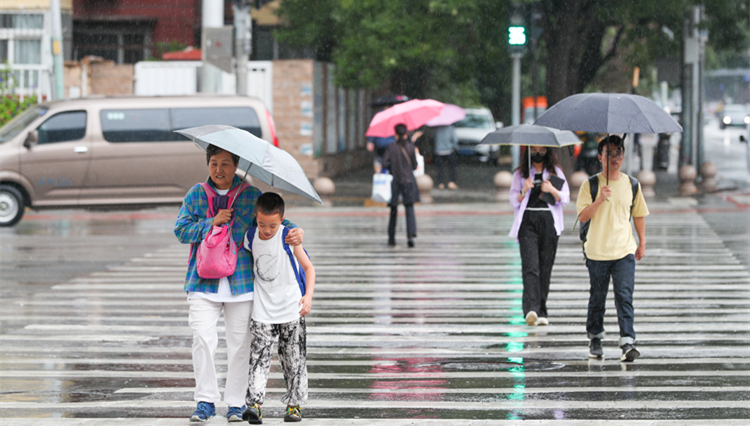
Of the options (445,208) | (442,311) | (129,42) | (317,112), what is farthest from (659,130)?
(129,42)

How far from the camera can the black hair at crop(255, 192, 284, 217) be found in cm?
566

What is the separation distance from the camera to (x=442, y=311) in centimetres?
986

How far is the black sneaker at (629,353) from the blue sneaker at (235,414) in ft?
9.98

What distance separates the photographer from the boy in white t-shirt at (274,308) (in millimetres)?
5727

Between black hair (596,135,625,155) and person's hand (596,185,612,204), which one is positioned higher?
black hair (596,135,625,155)

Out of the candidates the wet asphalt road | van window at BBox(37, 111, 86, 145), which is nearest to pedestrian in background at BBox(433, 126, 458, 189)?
the wet asphalt road

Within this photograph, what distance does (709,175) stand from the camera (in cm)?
2409

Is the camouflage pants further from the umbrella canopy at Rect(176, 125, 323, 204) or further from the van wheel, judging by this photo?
the van wheel

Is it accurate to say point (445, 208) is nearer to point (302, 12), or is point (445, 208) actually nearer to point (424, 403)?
point (302, 12)

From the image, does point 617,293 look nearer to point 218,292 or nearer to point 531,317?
point 531,317

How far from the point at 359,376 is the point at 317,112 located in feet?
67.5

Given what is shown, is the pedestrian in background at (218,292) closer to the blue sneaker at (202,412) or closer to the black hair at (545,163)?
the blue sneaker at (202,412)

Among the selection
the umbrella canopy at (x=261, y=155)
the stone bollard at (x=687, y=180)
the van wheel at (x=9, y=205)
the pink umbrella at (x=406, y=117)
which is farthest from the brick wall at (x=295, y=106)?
the umbrella canopy at (x=261, y=155)

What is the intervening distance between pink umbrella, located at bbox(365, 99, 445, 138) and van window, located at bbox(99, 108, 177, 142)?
4769mm
